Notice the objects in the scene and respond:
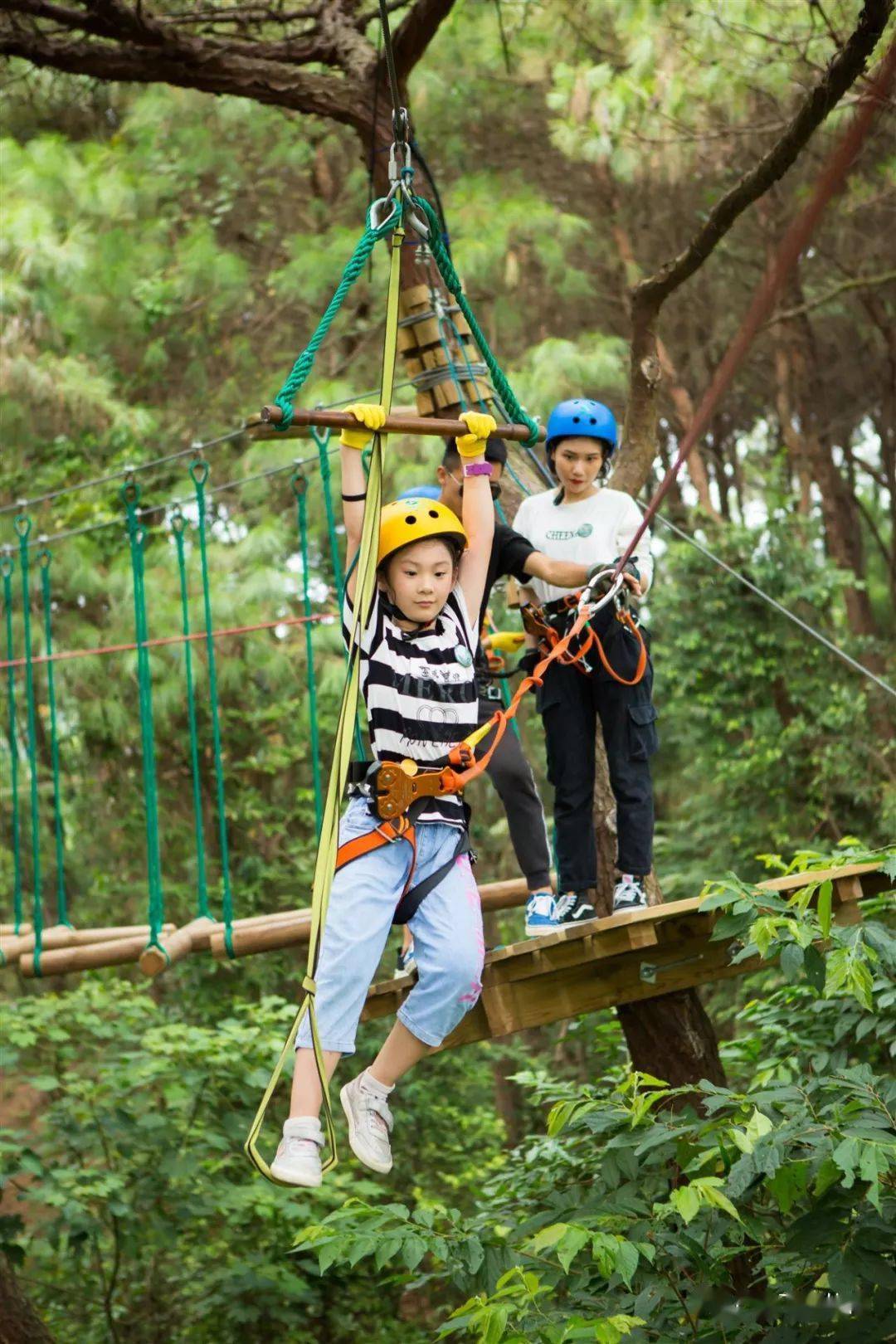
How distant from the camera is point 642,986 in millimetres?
3158

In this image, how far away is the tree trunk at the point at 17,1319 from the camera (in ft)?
14.9

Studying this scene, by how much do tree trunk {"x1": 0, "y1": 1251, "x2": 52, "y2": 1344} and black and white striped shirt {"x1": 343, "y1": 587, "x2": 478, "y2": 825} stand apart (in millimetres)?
2952

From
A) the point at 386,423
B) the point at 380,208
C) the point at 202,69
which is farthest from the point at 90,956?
the point at 202,69

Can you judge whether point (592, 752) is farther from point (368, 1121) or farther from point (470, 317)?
point (368, 1121)

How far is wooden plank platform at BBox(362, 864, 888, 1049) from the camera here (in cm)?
266

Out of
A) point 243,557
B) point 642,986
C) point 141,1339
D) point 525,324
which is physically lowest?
point 141,1339

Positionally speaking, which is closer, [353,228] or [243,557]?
[243,557]

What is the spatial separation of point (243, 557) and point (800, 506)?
422cm

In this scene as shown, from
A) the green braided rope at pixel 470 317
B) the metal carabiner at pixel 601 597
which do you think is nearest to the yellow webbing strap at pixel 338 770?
the green braided rope at pixel 470 317

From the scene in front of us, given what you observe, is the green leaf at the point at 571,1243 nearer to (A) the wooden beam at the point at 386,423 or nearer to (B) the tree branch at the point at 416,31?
(A) the wooden beam at the point at 386,423

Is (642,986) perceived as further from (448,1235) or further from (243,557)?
(243,557)

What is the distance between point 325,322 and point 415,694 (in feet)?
1.90

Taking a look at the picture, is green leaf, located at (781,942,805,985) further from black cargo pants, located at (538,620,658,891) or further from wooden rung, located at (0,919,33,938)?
wooden rung, located at (0,919,33,938)

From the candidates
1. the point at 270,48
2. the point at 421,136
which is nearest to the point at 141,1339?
the point at 270,48
